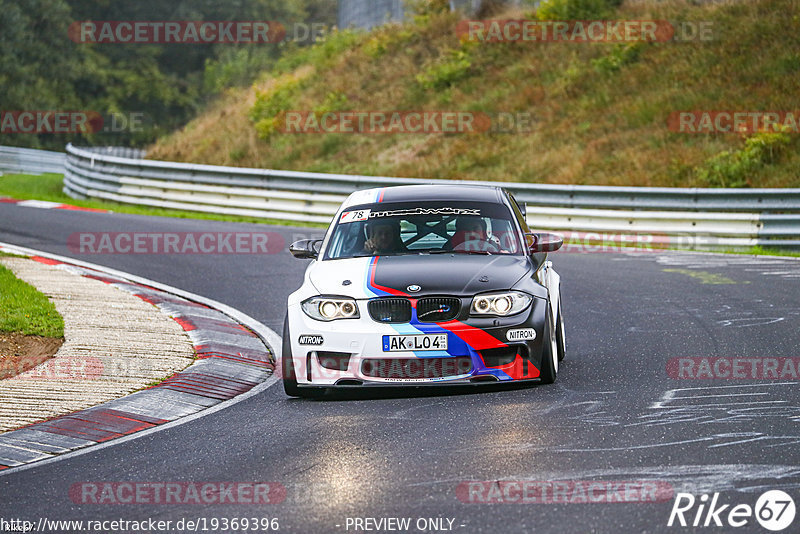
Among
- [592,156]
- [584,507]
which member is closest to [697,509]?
[584,507]

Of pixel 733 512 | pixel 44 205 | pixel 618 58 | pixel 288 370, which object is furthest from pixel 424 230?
pixel 618 58

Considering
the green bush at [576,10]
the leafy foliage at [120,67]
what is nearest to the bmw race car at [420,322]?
→ the green bush at [576,10]

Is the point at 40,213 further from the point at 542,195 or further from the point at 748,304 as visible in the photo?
the point at 748,304

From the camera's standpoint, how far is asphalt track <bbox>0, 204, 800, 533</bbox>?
18.0 ft

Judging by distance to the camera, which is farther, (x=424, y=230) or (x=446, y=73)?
(x=446, y=73)

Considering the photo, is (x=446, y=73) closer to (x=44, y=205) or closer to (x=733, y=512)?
(x=44, y=205)

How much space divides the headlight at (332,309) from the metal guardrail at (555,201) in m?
11.5

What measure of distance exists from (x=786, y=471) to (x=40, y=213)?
19278 millimetres

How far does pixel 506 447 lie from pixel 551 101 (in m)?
25.0

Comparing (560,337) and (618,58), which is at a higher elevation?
(618,58)

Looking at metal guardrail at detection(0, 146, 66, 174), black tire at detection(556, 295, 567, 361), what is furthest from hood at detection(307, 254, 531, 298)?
metal guardrail at detection(0, 146, 66, 174)

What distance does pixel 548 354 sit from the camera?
831 centimetres

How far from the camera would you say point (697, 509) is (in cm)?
527

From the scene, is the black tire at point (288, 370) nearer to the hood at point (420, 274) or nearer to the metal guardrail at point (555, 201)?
the hood at point (420, 274)
